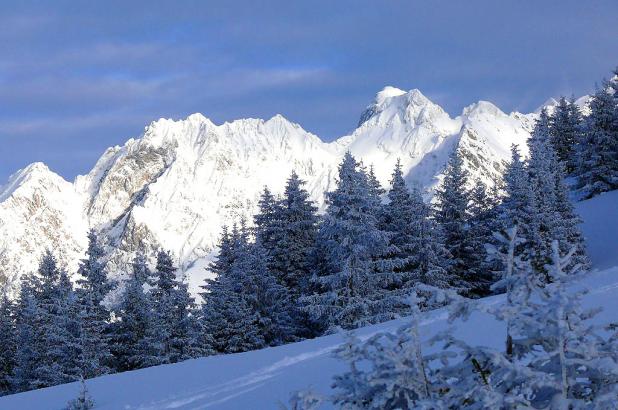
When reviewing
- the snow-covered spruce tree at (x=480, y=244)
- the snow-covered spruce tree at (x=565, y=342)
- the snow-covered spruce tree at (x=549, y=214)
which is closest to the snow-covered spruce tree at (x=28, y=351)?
the snow-covered spruce tree at (x=480, y=244)

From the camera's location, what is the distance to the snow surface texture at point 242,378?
8.86 metres

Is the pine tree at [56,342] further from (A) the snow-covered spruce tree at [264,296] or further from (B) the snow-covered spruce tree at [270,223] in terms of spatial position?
(B) the snow-covered spruce tree at [270,223]

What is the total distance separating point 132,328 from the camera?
1209 inches

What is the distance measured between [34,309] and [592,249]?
31.7 m

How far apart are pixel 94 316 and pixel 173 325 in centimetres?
407

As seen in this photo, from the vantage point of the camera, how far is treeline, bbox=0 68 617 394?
81.4 ft

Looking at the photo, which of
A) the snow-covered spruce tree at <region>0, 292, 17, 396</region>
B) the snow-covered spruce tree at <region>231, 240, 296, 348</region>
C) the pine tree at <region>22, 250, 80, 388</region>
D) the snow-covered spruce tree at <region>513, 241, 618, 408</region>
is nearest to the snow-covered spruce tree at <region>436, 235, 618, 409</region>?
the snow-covered spruce tree at <region>513, 241, 618, 408</region>

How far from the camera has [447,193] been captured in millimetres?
31766

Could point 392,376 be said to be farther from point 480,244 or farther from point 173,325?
point 480,244

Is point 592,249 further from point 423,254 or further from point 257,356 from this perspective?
point 257,356

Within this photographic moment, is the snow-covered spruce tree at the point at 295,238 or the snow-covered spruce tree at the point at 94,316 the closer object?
the snow-covered spruce tree at the point at 94,316

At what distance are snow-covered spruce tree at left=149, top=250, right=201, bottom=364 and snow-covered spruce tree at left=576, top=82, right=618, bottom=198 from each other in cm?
2806

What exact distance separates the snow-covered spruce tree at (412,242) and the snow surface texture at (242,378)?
41.2 ft

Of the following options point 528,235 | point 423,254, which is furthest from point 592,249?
point 423,254
